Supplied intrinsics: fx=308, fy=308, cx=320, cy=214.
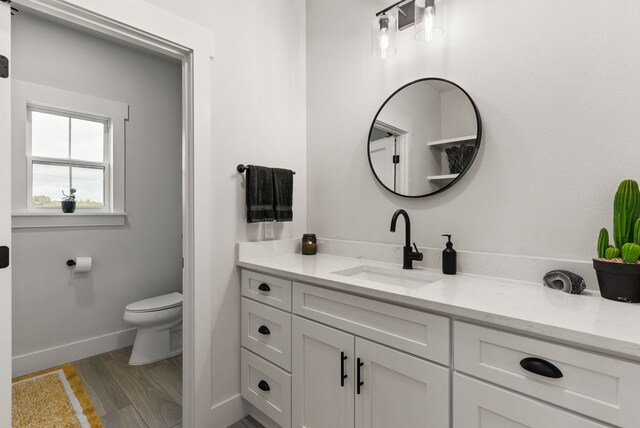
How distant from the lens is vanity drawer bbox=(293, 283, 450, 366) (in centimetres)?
100

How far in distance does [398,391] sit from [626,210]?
966 millimetres

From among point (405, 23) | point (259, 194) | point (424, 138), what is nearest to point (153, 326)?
point (259, 194)

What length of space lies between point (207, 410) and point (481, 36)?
7.66 feet

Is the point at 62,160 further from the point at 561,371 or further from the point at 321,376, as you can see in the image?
the point at 561,371

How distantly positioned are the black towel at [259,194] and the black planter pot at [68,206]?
1679 mm

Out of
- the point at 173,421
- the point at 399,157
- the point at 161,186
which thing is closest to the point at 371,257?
the point at 399,157

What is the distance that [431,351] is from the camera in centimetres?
101

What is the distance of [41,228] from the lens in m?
2.33

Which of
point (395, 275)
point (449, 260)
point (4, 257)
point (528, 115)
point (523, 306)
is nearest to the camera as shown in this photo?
point (523, 306)

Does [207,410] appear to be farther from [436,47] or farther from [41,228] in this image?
[436,47]

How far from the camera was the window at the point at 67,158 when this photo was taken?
2.41 m

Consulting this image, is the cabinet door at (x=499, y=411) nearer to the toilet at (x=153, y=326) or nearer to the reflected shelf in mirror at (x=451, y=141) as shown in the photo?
the reflected shelf in mirror at (x=451, y=141)

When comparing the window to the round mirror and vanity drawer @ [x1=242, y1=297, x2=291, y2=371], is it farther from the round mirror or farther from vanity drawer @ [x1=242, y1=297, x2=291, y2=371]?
the round mirror

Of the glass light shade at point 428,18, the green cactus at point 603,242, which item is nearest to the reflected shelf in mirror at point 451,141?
the glass light shade at point 428,18
